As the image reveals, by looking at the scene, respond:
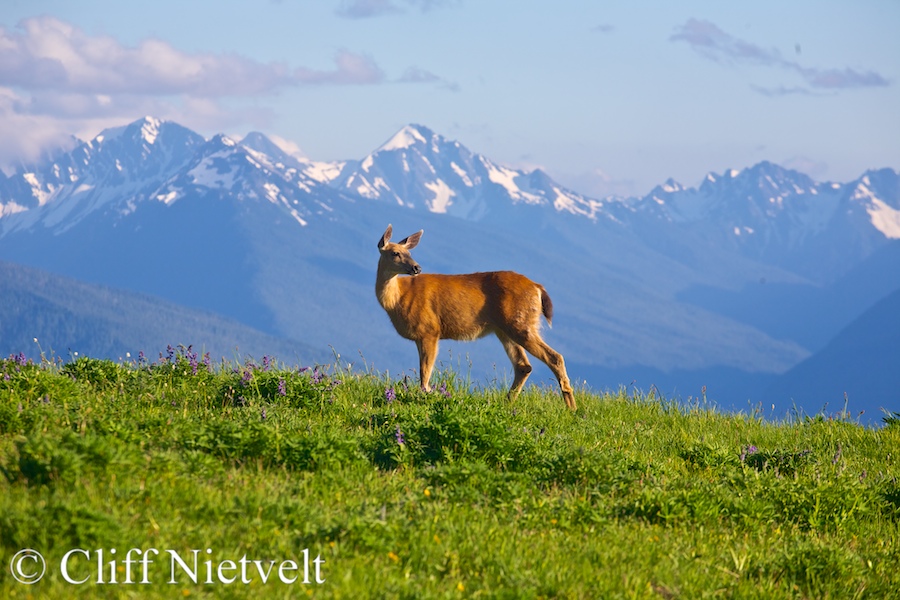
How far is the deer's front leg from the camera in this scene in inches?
521

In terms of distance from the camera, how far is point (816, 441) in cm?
1187

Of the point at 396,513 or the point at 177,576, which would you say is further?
the point at 396,513

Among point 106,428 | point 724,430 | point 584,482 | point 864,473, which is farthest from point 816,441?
point 106,428

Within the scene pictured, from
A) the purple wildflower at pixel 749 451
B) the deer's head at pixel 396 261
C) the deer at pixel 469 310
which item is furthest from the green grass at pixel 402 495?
the deer's head at pixel 396 261

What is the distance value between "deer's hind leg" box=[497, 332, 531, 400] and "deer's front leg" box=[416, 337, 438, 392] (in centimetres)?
95

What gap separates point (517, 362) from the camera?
14234 mm

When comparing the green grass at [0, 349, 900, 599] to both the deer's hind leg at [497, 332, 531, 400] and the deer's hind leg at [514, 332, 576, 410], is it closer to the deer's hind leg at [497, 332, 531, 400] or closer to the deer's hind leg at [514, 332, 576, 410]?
the deer's hind leg at [497, 332, 531, 400]

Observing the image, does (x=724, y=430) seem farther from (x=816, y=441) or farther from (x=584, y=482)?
(x=584, y=482)

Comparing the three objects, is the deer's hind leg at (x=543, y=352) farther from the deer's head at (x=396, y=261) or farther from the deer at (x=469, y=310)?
the deer's head at (x=396, y=261)

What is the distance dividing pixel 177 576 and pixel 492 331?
881 cm

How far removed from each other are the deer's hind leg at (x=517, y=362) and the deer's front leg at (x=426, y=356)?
0.95 meters

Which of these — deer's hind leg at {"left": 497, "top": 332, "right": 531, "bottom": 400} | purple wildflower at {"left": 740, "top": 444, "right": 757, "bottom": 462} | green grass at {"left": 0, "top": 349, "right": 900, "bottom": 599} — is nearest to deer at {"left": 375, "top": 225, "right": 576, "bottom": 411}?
deer's hind leg at {"left": 497, "top": 332, "right": 531, "bottom": 400}

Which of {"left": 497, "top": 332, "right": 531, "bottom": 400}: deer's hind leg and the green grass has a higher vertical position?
the green grass

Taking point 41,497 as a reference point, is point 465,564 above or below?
below
